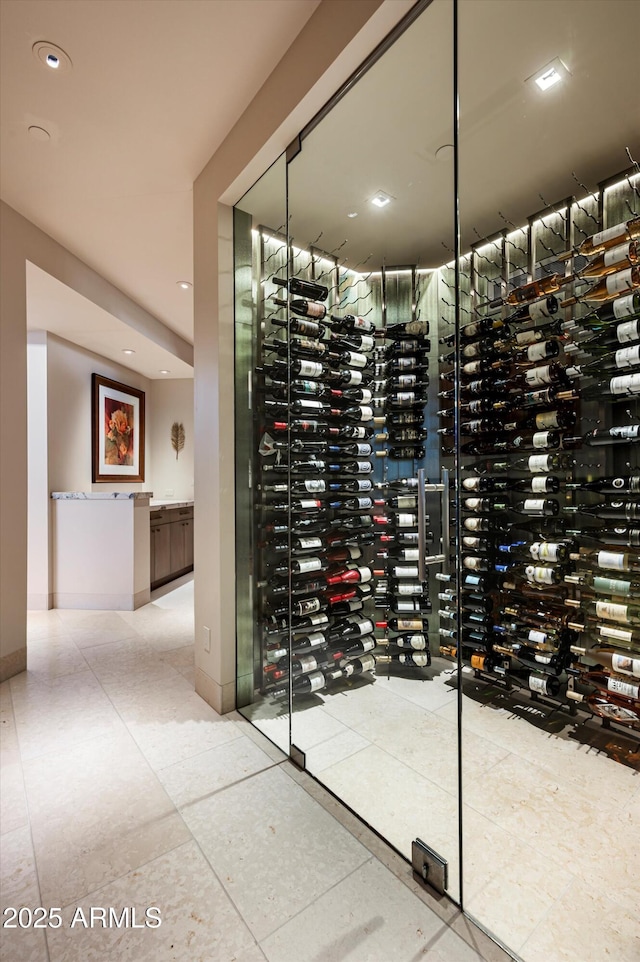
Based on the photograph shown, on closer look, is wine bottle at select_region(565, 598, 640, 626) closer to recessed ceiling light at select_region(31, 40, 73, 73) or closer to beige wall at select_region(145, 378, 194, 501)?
recessed ceiling light at select_region(31, 40, 73, 73)

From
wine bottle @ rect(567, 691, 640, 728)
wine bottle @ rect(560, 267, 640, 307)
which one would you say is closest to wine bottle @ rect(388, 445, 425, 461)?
wine bottle @ rect(560, 267, 640, 307)

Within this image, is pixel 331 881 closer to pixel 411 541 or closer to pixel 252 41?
pixel 411 541

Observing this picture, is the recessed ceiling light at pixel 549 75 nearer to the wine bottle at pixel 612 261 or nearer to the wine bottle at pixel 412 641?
the wine bottle at pixel 612 261

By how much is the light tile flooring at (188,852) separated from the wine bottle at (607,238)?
225cm

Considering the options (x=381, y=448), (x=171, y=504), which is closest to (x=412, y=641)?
(x=381, y=448)

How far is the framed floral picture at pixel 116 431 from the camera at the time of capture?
207 inches

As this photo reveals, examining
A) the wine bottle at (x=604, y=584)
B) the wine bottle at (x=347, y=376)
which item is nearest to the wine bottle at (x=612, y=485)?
the wine bottle at (x=604, y=584)

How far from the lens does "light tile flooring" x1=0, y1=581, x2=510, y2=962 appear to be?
1180 millimetres

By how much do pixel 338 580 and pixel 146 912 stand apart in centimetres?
127

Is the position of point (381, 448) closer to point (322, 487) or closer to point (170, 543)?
point (322, 487)

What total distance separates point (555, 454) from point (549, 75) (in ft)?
4.70

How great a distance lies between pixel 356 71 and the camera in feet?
5.20

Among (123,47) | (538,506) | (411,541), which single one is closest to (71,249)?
(123,47)

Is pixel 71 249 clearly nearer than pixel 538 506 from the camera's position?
No
